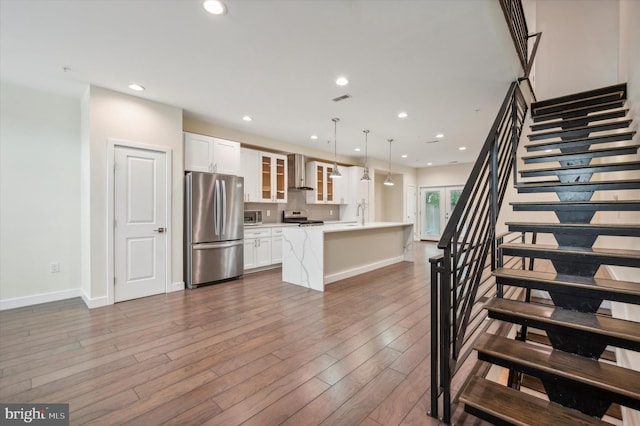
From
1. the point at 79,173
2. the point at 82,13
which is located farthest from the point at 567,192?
the point at 79,173

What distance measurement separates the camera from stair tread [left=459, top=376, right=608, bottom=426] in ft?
4.64

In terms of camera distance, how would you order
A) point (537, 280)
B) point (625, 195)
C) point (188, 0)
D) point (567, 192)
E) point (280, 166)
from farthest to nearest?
point (280, 166) < point (625, 195) < point (567, 192) < point (188, 0) < point (537, 280)

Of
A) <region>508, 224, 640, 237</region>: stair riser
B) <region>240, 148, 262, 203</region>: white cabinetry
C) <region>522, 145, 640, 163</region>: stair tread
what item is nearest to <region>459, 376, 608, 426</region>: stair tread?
<region>508, 224, 640, 237</region>: stair riser

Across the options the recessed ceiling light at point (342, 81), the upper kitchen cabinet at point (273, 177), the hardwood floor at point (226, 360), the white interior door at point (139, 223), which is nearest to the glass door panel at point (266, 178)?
the upper kitchen cabinet at point (273, 177)

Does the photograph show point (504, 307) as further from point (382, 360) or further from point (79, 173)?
point (79, 173)

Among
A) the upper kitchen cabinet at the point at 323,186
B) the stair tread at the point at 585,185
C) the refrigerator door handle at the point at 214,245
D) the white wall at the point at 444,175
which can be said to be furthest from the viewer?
the white wall at the point at 444,175

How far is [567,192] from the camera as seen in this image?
2588 mm

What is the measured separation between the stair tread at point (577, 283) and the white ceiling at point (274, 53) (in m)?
2.07

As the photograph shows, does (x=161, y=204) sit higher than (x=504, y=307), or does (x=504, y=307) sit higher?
(x=161, y=204)

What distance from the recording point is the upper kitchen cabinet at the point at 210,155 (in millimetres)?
4516

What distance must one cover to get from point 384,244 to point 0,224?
5867 millimetres

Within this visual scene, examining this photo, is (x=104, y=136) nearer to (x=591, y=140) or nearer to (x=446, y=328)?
(x=446, y=328)

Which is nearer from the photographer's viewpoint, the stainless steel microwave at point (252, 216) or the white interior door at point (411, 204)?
the stainless steel microwave at point (252, 216)

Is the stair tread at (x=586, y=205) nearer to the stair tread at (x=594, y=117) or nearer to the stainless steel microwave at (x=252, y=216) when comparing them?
the stair tread at (x=594, y=117)
